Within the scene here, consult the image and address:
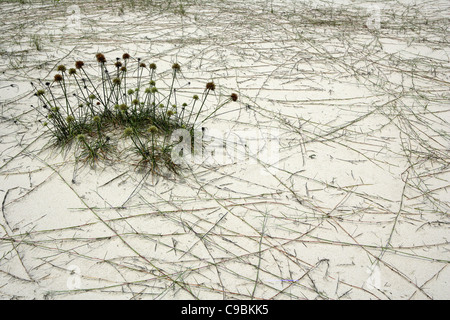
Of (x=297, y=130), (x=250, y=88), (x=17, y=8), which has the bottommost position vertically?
(x=297, y=130)

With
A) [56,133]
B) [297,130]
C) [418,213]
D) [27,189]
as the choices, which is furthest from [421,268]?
[56,133]

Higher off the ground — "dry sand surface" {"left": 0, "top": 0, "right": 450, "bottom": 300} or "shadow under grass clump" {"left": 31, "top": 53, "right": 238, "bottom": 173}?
"shadow under grass clump" {"left": 31, "top": 53, "right": 238, "bottom": 173}

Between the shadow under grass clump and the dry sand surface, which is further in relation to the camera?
the shadow under grass clump

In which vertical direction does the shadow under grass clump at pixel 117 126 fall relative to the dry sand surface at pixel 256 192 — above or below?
above

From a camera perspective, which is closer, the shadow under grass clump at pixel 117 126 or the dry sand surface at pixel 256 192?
the dry sand surface at pixel 256 192

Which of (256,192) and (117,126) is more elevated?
(117,126)

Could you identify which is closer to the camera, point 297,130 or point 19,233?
point 19,233

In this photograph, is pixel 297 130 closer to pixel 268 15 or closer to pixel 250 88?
pixel 250 88
